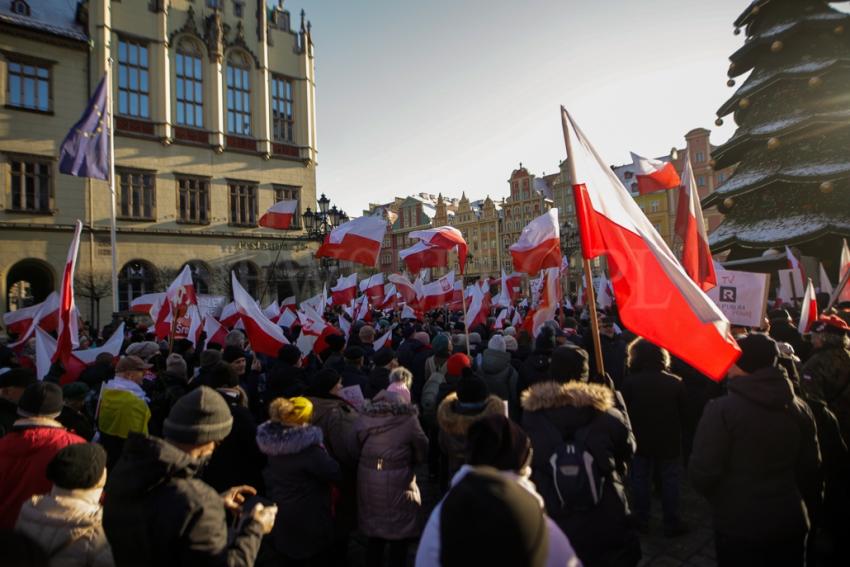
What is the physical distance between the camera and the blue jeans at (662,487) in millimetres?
4586

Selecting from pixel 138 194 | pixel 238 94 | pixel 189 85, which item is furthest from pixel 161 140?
pixel 238 94

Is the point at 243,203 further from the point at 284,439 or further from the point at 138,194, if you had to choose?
the point at 284,439

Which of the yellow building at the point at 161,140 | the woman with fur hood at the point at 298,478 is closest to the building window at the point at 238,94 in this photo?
the yellow building at the point at 161,140

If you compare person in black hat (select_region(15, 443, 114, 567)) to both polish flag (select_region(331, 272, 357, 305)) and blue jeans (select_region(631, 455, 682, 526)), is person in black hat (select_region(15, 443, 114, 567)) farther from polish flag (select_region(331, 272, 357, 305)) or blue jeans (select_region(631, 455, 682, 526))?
polish flag (select_region(331, 272, 357, 305))

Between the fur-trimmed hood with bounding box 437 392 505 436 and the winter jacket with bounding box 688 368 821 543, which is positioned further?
the fur-trimmed hood with bounding box 437 392 505 436

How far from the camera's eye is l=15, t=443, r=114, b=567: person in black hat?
201 cm

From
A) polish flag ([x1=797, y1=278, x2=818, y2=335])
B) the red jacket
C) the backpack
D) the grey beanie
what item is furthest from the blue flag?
polish flag ([x1=797, y1=278, x2=818, y2=335])

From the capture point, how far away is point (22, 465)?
2.94m

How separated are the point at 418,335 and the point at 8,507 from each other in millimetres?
5586

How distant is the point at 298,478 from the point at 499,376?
2.85m

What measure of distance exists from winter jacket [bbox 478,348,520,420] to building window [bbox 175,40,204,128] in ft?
85.8

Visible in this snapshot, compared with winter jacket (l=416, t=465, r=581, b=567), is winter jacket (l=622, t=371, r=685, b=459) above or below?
below

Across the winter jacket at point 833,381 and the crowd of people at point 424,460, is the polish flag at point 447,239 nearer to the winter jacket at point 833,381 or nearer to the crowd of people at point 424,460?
the crowd of people at point 424,460

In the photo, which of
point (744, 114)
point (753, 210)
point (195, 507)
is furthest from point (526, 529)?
point (744, 114)
